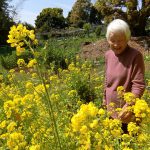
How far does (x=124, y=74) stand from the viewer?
4.08m

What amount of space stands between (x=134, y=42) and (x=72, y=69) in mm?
11784

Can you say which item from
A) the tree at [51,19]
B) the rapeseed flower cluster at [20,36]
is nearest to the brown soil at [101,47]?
the rapeseed flower cluster at [20,36]

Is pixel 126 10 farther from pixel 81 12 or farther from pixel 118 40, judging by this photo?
pixel 81 12

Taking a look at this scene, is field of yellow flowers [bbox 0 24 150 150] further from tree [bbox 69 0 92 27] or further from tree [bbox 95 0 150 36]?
tree [bbox 69 0 92 27]

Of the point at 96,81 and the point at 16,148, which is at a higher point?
the point at 16,148

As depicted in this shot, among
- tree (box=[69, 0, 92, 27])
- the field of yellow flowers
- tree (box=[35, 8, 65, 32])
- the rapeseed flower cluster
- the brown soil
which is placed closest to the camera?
Answer: the field of yellow flowers

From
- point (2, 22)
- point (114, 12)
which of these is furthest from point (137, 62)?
point (2, 22)

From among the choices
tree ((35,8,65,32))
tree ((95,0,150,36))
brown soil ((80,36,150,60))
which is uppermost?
tree ((95,0,150,36))

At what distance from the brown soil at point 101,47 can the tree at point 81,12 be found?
110 feet

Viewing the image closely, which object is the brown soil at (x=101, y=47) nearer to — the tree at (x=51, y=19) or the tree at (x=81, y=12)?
the tree at (x=81, y=12)

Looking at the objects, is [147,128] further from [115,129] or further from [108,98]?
[108,98]

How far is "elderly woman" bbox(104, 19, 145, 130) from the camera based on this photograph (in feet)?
12.8

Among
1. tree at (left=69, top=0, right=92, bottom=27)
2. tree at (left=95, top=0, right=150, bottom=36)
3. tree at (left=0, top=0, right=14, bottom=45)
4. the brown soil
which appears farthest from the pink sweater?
tree at (left=69, top=0, right=92, bottom=27)

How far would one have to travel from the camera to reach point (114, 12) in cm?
2150
